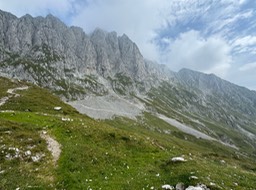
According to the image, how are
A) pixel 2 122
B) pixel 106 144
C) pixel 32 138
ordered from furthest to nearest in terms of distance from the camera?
pixel 2 122
pixel 106 144
pixel 32 138

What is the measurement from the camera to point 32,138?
31.9m

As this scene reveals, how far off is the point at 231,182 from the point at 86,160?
47.1ft

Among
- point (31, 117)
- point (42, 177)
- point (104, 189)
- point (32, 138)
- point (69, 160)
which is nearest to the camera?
point (104, 189)

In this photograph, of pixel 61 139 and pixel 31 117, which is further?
pixel 31 117

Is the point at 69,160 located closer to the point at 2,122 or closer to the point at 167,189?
the point at 167,189

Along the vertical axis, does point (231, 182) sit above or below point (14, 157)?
above

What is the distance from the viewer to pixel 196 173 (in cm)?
2406

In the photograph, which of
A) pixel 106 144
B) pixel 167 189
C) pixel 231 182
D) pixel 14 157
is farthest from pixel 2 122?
pixel 231 182

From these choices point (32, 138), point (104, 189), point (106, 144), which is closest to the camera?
point (104, 189)

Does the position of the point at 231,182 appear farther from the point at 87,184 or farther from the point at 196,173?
the point at 87,184

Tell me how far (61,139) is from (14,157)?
7.41m

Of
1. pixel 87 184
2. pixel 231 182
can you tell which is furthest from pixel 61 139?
pixel 231 182

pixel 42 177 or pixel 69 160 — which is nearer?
pixel 42 177

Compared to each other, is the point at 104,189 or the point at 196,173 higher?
the point at 196,173
